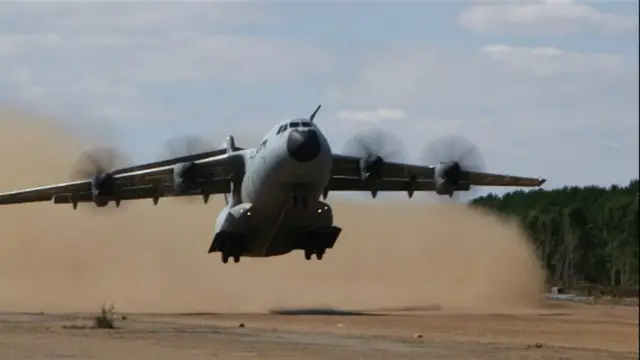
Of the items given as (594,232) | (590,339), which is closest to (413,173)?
(590,339)

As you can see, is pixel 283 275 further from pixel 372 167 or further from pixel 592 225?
pixel 592 225

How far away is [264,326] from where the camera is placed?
37.0m

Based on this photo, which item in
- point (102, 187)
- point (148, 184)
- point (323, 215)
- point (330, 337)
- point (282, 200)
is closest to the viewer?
point (330, 337)

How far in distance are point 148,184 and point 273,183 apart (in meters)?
10.4

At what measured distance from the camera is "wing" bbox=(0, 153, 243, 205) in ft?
172

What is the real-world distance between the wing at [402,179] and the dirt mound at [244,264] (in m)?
5.91

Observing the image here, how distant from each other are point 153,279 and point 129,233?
488 cm

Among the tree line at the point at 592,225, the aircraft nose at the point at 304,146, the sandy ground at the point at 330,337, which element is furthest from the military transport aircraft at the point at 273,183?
the tree line at the point at 592,225

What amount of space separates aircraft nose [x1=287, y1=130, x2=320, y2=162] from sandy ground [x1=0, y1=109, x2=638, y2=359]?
5.95 metres

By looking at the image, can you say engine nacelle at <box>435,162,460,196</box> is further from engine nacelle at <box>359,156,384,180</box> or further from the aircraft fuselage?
the aircraft fuselage

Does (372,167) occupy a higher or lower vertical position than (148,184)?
higher

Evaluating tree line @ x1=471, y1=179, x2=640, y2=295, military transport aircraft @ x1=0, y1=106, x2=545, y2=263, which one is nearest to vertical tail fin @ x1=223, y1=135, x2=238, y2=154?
military transport aircraft @ x1=0, y1=106, x2=545, y2=263

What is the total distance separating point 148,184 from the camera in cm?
5488

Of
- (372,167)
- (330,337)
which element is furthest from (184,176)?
(330,337)
